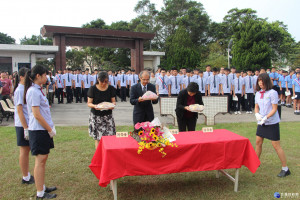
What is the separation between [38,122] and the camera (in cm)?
377

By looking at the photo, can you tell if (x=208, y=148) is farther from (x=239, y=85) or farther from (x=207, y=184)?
(x=239, y=85)

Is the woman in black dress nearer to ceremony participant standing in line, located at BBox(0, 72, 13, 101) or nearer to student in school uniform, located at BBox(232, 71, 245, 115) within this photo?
ceremony participant standing in line, located at BBox(0, 72, 13, 101)

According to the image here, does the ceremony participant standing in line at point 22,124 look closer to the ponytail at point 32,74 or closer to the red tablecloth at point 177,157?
the ponytail at point 32,74

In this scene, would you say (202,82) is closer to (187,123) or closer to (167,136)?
(187,123)

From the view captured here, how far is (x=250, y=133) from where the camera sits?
779 cm

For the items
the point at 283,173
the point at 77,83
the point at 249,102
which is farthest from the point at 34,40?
→ the point at 283,173

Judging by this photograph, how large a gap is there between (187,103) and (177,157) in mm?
1729

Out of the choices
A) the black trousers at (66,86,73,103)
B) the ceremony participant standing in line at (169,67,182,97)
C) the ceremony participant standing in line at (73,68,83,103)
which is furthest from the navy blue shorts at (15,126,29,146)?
the ceremony participant standing in line at (73,68,83,103)

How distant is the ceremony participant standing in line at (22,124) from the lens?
4074 mm

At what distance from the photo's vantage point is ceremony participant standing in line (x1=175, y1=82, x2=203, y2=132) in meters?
5.13

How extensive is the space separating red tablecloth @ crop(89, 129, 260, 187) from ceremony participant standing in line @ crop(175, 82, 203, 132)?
112cm

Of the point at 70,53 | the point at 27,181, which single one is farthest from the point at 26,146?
the point at 70,53

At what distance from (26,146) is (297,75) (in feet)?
37.5

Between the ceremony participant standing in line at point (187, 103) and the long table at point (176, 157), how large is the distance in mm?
1118
